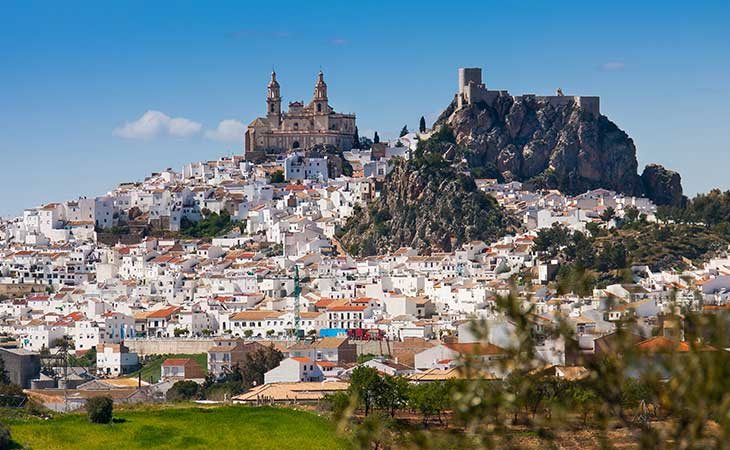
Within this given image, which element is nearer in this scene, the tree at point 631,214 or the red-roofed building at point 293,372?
the red-roofed building at point 293,372

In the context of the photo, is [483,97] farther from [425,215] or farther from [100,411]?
[100,411]

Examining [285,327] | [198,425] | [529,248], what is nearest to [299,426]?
[198,425]

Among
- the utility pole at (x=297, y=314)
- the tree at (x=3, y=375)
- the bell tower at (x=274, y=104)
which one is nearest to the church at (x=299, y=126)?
the bell tower at (x=274, y=104)

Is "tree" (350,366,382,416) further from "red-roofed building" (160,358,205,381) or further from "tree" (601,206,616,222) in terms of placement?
"tree" (601,206,616,222)

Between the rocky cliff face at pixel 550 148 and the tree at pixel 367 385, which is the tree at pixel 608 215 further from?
the tree at pixel 367 385

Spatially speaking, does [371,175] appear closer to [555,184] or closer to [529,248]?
[555,184]

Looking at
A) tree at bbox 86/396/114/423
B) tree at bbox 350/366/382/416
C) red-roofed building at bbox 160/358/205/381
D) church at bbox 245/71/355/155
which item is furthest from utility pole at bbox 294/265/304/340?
church at bbox 245/71/355/155
